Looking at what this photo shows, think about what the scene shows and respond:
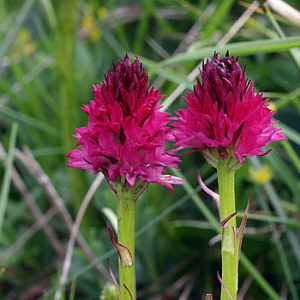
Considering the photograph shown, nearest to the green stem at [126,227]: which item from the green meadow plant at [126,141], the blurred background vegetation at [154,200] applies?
the green meadow plant at [126,141]

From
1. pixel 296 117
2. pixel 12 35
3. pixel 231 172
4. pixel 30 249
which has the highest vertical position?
pixel 12 35

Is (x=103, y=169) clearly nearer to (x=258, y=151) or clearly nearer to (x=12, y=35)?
(x=258, y=151)

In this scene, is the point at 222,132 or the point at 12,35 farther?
the point at 12,35

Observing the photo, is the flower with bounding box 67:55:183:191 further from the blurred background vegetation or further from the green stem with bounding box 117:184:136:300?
Result: the blurred background vegetation

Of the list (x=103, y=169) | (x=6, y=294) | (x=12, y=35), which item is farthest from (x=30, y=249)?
(x=103, y=169)

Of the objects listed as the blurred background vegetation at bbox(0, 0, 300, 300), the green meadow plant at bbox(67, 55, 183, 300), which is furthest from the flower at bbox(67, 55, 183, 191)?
the blurred background vegetation at bbox(0, 0, 300, 300)

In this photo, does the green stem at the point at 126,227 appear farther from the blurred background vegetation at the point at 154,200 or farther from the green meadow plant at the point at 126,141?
the blurred background vegetation at the point at 154,200

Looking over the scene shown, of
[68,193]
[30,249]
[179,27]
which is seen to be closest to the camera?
[30,249]
